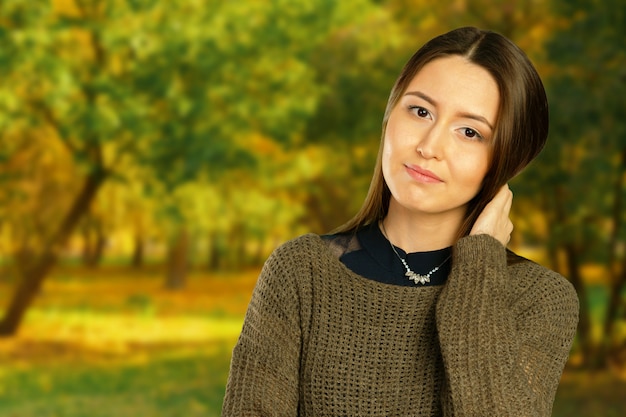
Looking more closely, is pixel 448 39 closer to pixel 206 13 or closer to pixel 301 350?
pixel 301 350

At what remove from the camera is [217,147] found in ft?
23.1

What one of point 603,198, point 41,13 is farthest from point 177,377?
point 603,198

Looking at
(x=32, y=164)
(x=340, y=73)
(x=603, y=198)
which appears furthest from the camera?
(x=32, y=164)

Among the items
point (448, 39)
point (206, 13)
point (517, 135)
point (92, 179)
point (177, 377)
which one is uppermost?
point (206, 13)

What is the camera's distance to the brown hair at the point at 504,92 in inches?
A: 45.0

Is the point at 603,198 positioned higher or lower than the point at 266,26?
lower

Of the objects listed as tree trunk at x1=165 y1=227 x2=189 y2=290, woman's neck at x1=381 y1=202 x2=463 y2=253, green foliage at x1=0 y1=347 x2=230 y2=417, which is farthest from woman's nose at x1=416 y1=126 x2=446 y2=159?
tree trunk at x1=165 y1=227 x2=189 y2=290

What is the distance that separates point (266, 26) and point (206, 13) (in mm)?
520

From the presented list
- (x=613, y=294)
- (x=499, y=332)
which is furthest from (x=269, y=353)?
(x=613, y=294)

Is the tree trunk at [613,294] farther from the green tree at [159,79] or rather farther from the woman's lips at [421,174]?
the woman's lips at [421,174]

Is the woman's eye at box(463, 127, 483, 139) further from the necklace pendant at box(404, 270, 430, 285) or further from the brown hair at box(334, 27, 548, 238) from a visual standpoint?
the necklace pendant at box(404, 270, 430, 285)

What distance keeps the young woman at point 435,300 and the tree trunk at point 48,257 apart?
23.0ft

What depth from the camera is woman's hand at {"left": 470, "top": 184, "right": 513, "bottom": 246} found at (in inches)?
47.8

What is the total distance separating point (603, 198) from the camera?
636 cm
